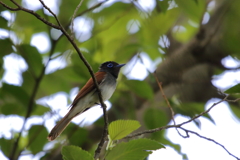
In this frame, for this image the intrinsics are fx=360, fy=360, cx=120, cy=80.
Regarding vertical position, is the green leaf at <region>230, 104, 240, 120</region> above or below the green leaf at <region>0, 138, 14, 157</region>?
below

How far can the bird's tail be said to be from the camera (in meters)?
3.90

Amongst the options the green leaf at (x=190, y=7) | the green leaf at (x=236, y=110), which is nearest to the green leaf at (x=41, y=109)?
the green leaf at (x=190, y=7)

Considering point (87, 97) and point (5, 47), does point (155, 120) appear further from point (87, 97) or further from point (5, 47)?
point (5, 47)

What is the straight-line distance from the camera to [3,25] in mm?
3801

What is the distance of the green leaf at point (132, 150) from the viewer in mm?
2381

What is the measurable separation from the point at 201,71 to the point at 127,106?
52.0 inches

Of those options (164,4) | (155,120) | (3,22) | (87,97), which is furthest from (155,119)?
(3,22)

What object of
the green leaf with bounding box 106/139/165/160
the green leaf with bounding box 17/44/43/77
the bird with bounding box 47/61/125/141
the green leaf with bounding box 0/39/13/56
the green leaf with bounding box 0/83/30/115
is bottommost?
the green leaf with bounding box 106/139/165/160

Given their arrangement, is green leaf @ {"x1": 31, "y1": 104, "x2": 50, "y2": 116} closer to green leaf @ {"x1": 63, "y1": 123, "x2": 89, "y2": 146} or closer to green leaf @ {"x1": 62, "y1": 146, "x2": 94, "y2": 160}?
green leaf @ {"x1": 63, "y1": 123, "x2": 89, "y2": 146}

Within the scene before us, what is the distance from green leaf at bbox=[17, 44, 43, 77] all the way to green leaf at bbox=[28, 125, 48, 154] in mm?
630

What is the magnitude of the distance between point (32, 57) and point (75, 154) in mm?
1983

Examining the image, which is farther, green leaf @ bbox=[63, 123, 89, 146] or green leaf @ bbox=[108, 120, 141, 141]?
green leaf @ bbox=[63, 123, 89, 146]

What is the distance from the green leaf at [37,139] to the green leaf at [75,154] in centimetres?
185

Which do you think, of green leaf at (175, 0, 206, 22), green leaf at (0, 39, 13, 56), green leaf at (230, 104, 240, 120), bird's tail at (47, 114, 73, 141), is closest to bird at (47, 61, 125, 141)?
bird's tail at (47, 114, 73, 141)
